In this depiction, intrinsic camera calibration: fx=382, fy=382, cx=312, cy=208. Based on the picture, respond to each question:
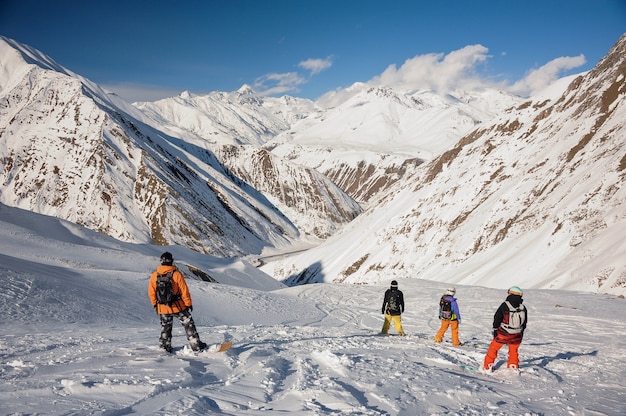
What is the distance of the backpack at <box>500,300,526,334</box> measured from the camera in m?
8.82

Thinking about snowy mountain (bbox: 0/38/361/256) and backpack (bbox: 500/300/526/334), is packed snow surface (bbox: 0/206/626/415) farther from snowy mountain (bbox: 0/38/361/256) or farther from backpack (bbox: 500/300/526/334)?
snowy mountain (bbox: 0/38/361/256)

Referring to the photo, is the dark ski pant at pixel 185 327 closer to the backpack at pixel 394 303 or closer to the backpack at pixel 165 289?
the backpack at pixel 165 289

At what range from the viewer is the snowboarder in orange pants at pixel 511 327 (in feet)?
29.0

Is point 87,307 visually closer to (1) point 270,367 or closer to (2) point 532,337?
(1) point 270,367

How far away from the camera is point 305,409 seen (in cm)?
562

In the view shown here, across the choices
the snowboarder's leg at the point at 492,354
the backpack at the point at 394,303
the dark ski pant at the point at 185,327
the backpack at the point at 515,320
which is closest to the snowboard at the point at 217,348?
the dark ski pant at the point at 185,327

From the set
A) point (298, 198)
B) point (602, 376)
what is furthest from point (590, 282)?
point (298, 198)

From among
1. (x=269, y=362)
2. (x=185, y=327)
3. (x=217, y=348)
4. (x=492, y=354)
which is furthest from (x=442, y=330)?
(x=185, y=327)

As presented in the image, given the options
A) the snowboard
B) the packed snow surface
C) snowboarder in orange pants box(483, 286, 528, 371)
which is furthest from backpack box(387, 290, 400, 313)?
the snowboard

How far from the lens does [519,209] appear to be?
51.3 metres

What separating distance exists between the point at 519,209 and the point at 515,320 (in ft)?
159

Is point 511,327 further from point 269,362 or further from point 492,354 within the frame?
point 269,362

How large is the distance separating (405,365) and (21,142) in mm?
151324

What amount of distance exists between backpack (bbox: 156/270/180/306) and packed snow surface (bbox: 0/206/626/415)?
1177 millimetres
